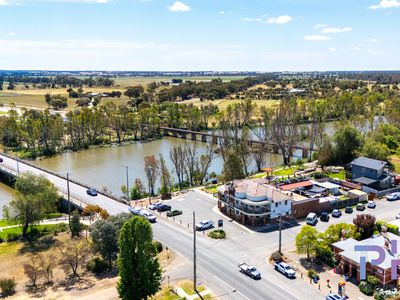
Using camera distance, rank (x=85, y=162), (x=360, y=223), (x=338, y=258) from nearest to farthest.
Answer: (x=338, y=258) → (x=360, y=223) → (x=85, y=162)

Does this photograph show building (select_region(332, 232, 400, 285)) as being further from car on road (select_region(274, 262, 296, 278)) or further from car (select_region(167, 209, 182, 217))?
car (select_region(167, 209, 182, 217))

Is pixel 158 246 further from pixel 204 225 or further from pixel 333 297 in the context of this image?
pixel 333 297

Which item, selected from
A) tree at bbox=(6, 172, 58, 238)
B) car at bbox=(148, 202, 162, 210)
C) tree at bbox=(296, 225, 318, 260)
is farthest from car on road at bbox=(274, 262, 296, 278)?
tree at bbox=(6, 172, 58, 238)

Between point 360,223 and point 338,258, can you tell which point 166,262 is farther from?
point 360,223

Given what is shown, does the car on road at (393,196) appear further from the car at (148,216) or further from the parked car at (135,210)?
the parked car at (135,210)

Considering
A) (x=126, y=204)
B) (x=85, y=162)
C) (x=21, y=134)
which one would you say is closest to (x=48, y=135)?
(x=21, y=134)

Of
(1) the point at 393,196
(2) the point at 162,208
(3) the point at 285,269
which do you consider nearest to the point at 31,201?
(2) the point at 162,208
